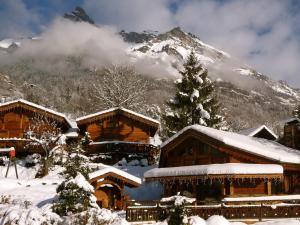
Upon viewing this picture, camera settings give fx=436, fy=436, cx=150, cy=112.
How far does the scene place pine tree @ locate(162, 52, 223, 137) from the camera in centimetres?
4294

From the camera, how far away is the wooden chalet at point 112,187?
29.4 meters

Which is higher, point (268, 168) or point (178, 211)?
point (268, 168)

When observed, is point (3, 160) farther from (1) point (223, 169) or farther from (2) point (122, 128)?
(1) point (223, 169)

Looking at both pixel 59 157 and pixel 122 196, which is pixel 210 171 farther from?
pixel 59 157

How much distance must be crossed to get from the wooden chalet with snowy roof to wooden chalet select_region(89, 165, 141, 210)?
39.8ft

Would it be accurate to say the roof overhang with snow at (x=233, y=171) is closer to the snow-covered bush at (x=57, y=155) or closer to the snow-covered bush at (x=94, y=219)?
the snow-covered bush at (x=94, y=219)

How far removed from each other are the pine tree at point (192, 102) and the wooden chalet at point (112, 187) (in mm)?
13517

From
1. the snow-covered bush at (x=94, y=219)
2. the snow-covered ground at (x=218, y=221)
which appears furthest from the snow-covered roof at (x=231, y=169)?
the snow-covered bush at (x=94, y=219)

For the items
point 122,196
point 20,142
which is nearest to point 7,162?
point 20,142

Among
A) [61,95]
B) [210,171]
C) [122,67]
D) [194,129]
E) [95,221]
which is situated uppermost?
[61,95]

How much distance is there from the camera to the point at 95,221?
18234 mm

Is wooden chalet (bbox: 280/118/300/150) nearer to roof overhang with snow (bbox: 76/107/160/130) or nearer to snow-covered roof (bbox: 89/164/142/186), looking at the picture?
roof overhang with snow (bbox: 76/107/160/130)

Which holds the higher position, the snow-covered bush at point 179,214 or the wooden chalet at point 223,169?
the wooden chalet at point 223,169

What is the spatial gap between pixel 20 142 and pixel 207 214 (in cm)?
2435
